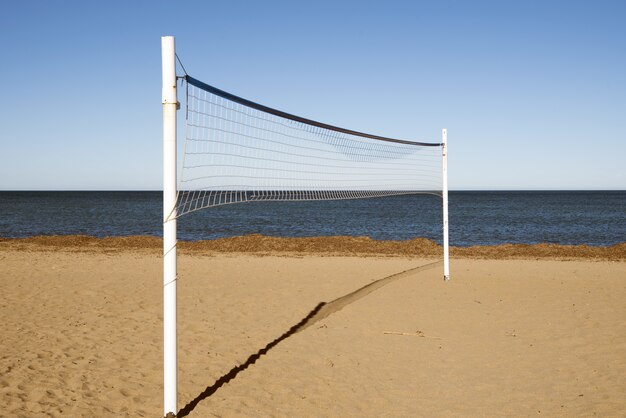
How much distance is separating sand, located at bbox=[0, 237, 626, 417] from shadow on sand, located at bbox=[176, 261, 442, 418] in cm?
3

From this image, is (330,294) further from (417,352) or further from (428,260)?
(428,260)

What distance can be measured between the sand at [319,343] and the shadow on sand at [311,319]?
28mm

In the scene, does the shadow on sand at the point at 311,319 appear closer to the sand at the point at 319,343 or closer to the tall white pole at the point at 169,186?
the sand at the point at 319,343

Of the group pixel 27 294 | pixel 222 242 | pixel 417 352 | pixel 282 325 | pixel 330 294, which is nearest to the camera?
pixel 417 352

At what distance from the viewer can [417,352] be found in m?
6.77

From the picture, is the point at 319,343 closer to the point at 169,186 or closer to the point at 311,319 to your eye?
the point at 311,319

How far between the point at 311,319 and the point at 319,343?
138 cm

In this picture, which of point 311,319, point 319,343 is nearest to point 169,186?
point 319,343

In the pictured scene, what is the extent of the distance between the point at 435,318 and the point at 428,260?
736cm

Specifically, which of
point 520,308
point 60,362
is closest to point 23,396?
point 60,362

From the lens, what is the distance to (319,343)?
23.1 feet

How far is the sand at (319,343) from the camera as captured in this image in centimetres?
512

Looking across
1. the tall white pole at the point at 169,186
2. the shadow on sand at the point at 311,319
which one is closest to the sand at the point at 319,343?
the shadow on sand at the point at 311,319

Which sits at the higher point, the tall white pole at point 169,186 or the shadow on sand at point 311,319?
the tall white pole at point 169,186
